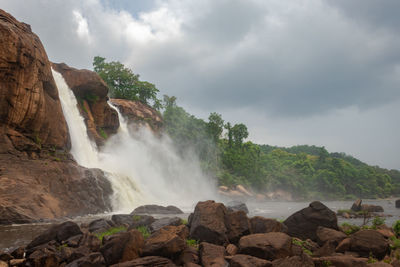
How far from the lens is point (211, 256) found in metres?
6.95

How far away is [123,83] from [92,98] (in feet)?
64.4

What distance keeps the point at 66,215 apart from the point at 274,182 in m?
60.6

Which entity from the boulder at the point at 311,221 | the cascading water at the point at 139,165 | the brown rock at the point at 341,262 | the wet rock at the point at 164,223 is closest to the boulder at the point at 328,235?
the boulder at the point at 311,221

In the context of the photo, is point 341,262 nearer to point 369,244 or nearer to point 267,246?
point 267,246

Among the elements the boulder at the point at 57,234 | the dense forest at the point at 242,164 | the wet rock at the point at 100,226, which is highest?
the dense forest at the point at 242,164

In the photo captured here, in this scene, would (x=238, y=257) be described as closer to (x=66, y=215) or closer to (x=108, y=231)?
(x=108, y=231)

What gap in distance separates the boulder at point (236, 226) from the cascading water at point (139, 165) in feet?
48.8

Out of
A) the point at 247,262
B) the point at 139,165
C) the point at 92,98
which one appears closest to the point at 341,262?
the point at 247,262

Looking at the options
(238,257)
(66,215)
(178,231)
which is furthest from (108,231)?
(66,215)

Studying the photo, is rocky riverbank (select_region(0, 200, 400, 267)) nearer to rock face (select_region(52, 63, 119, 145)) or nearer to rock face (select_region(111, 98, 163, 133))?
rock face (select_region(52, 63, 119, 145))

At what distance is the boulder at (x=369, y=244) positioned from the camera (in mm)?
7746

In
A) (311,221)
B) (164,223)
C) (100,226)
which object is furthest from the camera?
(100,226)

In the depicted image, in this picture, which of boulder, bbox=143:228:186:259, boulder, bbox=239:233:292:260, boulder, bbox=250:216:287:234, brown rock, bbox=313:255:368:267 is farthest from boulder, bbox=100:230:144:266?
brown rock, bbox=313:255:368:267

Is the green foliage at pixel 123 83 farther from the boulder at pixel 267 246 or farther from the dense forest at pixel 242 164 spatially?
the boulder at pixel 267 246
